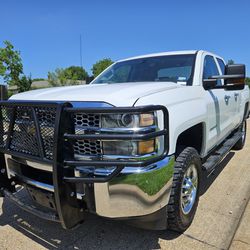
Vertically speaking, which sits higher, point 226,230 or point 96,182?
point 96,182

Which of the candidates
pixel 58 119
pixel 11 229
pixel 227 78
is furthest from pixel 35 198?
pixel 227 78

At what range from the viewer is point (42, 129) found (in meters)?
2.32

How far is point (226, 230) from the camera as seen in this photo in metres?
2.88

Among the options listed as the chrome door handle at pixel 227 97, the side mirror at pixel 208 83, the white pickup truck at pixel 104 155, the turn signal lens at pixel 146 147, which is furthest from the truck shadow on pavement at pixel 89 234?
the chrome door handle at pixel 227 97

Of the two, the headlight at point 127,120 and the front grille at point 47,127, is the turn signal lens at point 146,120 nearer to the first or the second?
the headlight at point 127,120

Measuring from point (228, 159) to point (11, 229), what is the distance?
421 centimetres

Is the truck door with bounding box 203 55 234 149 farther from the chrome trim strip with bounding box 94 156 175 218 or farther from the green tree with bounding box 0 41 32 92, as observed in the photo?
the green tree with bounding box 0 41 32 92

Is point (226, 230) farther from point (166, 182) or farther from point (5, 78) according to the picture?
point (5, 78)

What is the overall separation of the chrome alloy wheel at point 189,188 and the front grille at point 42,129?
110 cm

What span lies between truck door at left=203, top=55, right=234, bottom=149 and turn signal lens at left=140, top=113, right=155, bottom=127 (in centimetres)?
140

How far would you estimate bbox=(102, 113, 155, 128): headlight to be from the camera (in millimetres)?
2107

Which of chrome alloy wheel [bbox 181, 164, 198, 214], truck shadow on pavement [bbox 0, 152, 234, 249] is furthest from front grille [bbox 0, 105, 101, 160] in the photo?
chrome alloy wheel [bbox 181, 164, 198, 214]

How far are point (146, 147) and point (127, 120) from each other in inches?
9.9

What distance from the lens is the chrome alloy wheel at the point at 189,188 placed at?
2.84 meters
